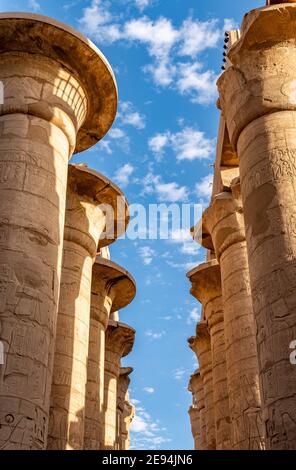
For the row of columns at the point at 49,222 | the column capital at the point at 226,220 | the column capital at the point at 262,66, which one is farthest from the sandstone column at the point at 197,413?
the column capital at the point at 262,66

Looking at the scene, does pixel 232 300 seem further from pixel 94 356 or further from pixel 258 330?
pixel 258 330

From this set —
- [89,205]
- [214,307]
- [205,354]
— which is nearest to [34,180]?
[89,205]

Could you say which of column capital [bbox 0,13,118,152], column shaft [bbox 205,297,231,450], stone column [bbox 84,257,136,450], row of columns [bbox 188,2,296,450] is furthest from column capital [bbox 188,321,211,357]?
column capital [bbox 0,13,118,152]

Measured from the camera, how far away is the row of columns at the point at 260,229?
6.72 meters

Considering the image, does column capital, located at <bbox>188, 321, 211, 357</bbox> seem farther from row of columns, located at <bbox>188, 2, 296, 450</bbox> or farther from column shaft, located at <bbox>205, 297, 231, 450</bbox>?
row of columns, located at <bbox>188, 2, 296, 450</bbox>

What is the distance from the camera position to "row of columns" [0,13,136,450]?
698 centimetres

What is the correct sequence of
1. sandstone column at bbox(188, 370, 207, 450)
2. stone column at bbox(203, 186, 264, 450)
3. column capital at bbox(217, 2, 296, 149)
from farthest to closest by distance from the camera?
sandstone column at bbox(188, 370, 207, 450) → stone column at bbox(203, 186, 264, 450) → column capital at bbox(217, 2, 296, 149)

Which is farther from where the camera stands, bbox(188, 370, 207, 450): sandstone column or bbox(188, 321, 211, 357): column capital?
bbox(188, 370, 207, 450): sandstone column

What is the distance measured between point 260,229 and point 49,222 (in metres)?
2.80

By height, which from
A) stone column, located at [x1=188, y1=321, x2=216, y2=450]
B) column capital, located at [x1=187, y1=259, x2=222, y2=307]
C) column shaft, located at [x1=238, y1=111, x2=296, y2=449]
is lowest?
column shaft, located at [x1=238, y1=111, x2=296, y2=449]

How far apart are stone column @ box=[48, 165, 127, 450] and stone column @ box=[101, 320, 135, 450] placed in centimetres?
524

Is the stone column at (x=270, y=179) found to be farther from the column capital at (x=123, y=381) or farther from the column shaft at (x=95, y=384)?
the column capital at (x=123, y=381)

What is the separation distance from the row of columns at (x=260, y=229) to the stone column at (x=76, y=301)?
8.73 feet

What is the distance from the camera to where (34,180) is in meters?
8.12
